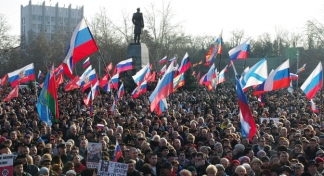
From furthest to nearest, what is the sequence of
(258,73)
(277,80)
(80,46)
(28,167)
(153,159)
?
(258,73)
(277,80)
(80,46)
(153,159)
(28,167)

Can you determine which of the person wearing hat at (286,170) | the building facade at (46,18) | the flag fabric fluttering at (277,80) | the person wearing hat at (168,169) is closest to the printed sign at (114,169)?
the person wearing hat at (168,169)

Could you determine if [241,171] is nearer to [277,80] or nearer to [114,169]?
[114,169]

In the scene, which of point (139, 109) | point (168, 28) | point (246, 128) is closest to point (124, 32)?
point (168, 28)

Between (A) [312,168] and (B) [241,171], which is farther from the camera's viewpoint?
(A) [312,168]

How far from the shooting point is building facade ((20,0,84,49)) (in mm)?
130250

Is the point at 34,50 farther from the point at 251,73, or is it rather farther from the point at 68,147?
the point at 68,147

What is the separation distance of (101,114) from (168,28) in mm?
44414

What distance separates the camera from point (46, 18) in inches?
5266

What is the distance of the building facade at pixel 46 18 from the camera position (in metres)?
130

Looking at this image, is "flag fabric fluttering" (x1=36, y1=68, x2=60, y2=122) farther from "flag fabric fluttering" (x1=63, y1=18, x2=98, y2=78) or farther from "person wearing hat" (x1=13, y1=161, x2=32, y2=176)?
"person wearing hat" (x1=13, y1=161, x2=32, y2=176)

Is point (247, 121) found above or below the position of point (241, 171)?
above

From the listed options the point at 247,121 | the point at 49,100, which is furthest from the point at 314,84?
the point at 49,100

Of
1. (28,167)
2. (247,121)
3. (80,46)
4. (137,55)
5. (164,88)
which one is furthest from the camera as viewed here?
(137,55)

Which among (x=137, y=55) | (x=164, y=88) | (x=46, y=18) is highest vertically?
(x=46, y=18)
